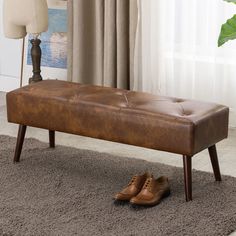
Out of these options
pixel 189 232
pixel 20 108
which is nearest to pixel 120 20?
pixel 20 108

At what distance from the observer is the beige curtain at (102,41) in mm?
4461

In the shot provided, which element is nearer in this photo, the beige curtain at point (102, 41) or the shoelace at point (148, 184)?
the shoelace at point (148, 184)

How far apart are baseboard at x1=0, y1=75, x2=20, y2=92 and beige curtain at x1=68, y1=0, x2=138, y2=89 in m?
0.58

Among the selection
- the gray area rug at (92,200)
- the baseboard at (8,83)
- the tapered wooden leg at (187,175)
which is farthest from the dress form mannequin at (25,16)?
the tapered wooden leg at (187,175)

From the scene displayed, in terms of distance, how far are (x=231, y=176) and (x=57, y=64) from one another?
6.13ft

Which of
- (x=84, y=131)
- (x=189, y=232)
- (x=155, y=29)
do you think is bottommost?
(x=189, y=232)

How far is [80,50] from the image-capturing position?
467cm

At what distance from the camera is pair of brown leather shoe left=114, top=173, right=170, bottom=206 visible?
312cm

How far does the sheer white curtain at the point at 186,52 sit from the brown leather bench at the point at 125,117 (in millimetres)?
917

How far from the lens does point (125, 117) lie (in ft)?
10.6

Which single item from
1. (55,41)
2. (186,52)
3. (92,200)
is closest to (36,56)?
(55,41)

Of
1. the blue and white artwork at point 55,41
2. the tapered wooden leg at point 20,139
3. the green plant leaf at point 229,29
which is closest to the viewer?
the green plant leaf at point 229,29

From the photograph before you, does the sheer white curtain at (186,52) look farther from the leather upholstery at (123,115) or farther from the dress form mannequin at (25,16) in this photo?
the leather upholstery at (123,115)

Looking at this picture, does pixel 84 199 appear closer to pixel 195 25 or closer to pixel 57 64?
pixel 195 25
